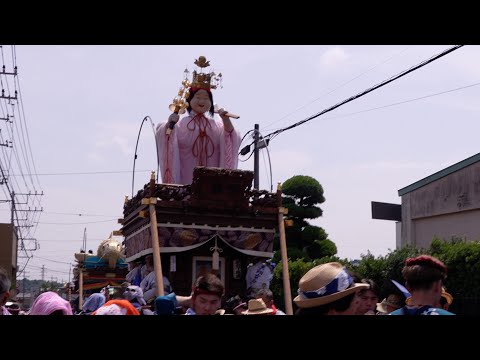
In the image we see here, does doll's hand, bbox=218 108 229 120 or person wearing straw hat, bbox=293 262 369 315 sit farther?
doll's hand, bbox=218 108 229 120

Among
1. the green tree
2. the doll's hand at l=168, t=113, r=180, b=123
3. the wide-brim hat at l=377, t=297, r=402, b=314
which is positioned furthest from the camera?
the green tree

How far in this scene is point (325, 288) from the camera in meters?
2.93

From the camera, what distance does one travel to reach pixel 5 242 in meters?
40.6

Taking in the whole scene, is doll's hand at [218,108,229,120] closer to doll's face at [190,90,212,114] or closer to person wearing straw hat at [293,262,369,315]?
doll's face at [190,90,212,114]

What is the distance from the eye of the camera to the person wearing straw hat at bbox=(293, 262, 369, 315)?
9.58 feet

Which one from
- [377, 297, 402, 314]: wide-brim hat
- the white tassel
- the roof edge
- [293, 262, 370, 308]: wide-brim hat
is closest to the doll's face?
the white tassel

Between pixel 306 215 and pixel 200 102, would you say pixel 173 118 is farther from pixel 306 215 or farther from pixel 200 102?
pixel 306 215

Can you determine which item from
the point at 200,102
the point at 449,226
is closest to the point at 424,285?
the point at 200,102

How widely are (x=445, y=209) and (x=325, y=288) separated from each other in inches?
880

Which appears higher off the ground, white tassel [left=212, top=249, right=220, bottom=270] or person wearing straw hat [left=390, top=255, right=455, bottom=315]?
white tassel [left=212, top=249, right=220, bottom=270]

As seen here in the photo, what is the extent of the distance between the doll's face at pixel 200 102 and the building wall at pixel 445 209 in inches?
452

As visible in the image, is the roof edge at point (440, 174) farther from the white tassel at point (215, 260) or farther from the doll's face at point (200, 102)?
the white tassel at point (215, 260)

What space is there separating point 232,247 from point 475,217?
12.1 meters
